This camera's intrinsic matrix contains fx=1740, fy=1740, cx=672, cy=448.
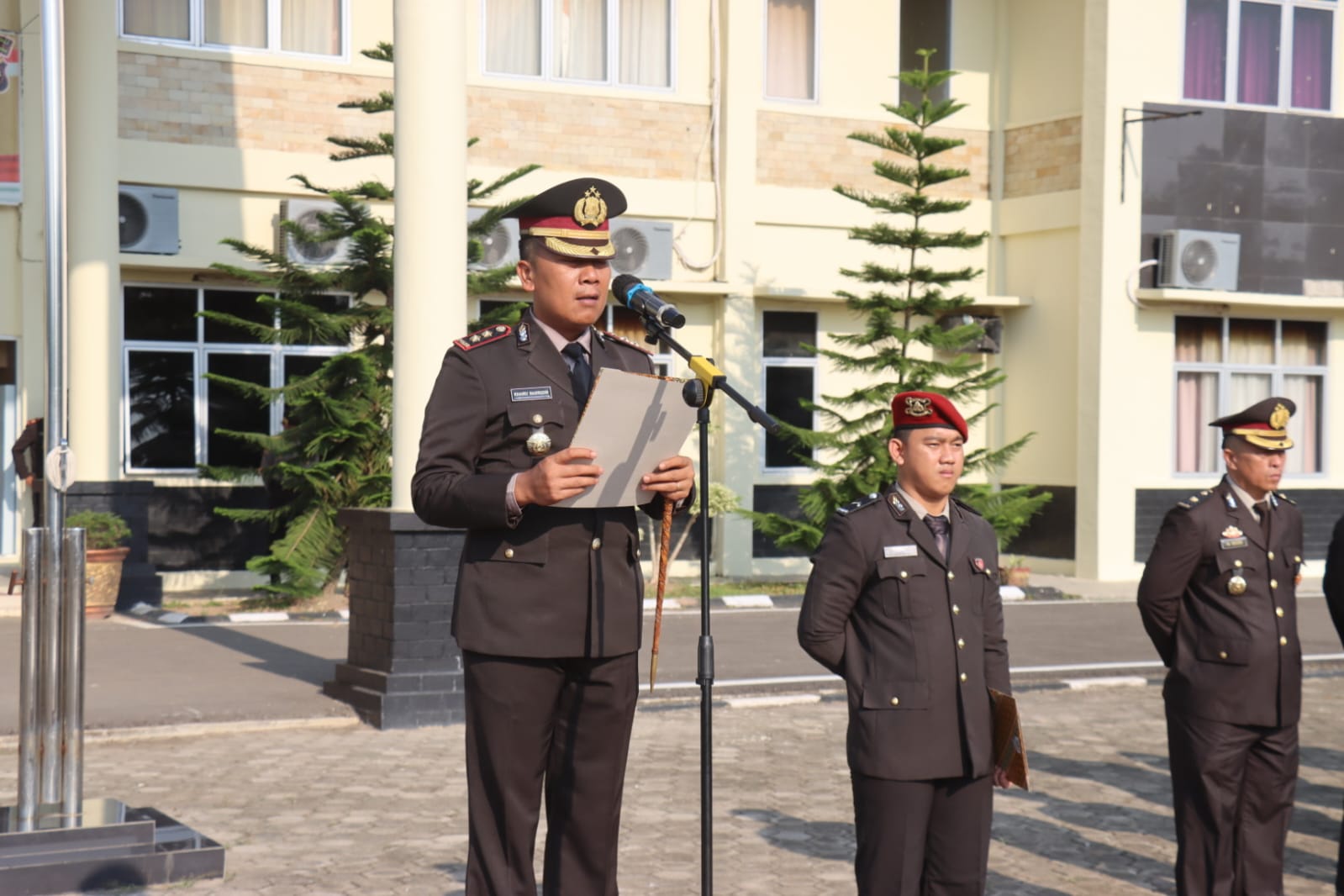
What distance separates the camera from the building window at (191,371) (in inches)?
731

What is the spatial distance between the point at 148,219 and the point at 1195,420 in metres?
12.7

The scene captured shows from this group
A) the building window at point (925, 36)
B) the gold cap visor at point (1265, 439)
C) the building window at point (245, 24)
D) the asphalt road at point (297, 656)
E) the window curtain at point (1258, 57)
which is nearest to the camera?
the gold cap visor at point (1265, 439)

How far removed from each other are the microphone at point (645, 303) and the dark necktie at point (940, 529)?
3.71ft

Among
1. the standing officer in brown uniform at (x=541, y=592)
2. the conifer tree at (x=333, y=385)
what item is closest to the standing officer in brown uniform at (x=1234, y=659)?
the standing officer in brown uniform at (x=541, y=592)

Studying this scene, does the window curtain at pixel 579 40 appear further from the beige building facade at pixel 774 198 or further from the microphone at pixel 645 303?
the microphone at pixel 645 303

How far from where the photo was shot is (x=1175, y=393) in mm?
21406

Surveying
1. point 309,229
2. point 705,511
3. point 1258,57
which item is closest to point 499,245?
point 309,229

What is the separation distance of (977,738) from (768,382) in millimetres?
15996

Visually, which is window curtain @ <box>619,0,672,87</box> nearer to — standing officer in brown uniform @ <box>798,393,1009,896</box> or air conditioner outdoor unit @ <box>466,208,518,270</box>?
air conditioner outdoor unit @ <box>466,208,518,270</box>

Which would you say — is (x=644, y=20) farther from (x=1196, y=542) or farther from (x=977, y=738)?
(x=977, y=738)

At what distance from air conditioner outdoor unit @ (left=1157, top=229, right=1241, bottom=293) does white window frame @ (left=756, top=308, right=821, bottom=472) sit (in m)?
4.14

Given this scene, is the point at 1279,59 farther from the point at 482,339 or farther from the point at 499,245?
the point at 482,339

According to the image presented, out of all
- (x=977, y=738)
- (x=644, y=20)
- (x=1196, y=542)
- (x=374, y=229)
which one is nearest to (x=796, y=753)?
(x=1196, y=542)

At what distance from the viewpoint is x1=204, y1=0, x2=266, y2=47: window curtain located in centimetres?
1852
